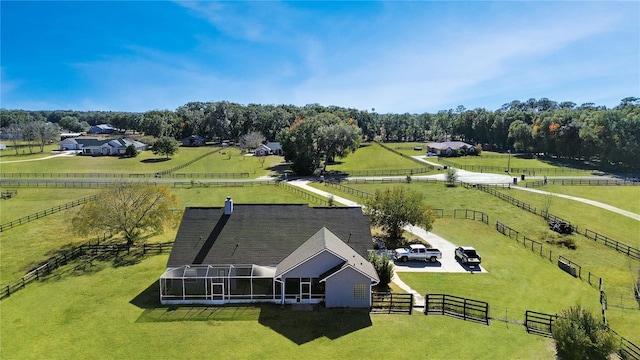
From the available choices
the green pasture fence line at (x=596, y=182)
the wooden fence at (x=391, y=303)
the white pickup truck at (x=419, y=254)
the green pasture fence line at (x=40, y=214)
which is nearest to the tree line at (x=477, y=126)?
the green pasture fence line at (x=596, y=182)

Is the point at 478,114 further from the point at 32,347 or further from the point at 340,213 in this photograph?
the point at 32,347

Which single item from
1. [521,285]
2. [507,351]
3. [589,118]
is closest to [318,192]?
[521,285]

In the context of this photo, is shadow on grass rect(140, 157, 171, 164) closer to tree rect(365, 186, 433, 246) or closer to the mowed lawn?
the mowed lawn

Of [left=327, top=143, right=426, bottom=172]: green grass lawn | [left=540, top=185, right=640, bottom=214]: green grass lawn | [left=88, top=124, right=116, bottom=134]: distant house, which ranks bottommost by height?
[left=540, top=185, right=640, bottom=214]: green grass lawn

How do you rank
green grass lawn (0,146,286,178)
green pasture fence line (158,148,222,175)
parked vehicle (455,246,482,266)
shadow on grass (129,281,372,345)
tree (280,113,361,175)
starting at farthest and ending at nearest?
green grass lawn (0,146,286,178) < green pasture fence line (158,148,222,175) < tree (280,113,361,175) < parked vehicle (455,246,482,266) < shadow on grass (129,281,372,345)

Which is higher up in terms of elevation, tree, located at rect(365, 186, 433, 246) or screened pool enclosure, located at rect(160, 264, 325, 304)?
tree, located at rect(365, 186, 433, 246)

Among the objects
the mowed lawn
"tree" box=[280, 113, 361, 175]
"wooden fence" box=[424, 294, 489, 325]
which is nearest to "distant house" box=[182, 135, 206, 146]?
"tree" box=[280, 113, 361, 175]
